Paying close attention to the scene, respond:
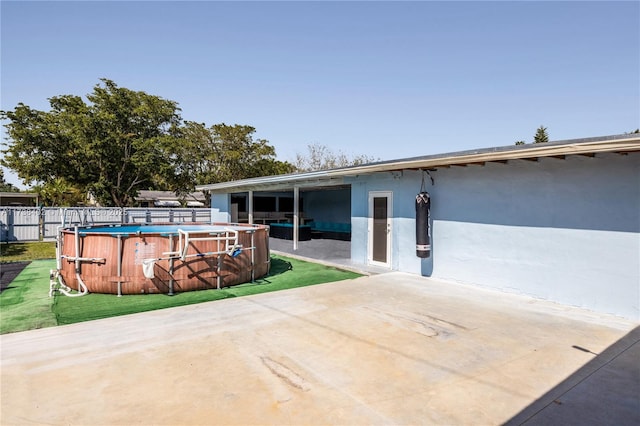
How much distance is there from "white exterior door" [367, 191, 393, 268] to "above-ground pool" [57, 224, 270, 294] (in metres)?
3.89

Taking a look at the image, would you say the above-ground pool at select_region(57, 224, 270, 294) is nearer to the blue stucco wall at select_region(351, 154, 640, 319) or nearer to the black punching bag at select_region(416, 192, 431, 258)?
the black punching bag at select_region(416, 192, 431, 258)

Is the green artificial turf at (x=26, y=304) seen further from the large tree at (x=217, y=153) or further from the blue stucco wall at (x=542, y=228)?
the large tree at (x=217, y=153)

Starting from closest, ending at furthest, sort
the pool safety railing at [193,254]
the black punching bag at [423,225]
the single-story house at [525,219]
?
the single-story house at [525,219] < the pool safety railing at [193,254] < the black punching bag at [423,225]

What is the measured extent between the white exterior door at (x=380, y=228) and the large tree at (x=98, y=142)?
18.8 metres

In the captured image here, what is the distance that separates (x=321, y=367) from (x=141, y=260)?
4136 millimetres

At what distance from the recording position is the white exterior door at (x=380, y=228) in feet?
27.2

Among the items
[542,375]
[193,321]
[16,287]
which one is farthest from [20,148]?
[542,375]

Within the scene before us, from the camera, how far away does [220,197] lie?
17234 mm

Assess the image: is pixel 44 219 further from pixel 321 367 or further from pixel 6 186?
pixel 6 186

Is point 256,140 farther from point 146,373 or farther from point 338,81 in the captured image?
point 146,373

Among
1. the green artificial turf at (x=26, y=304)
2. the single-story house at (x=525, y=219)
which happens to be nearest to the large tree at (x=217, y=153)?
the green artificial turf at (x=26, y=304)

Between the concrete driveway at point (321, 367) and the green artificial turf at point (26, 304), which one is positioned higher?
the concrete driveway at point (321, 367)

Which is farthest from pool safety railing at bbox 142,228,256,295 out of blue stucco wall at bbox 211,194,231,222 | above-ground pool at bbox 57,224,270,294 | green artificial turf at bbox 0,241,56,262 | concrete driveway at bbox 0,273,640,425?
blue stucco wall at bbox 211,194,231,222

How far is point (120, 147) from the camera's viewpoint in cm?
2234
